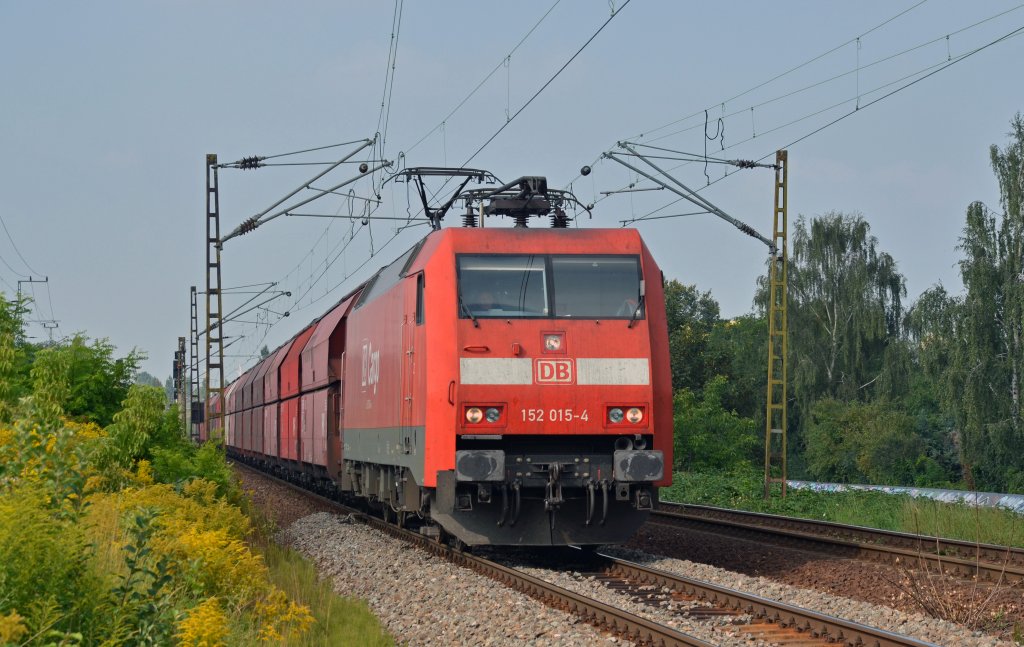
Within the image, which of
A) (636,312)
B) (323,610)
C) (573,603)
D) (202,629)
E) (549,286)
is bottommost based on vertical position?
(323,610)

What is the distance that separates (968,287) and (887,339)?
41.2 ft

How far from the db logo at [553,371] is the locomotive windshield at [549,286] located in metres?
0.55

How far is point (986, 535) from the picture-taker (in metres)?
15.4

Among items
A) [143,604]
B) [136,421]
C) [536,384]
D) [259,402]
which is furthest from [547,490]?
[259,402]

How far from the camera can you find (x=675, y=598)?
35.3 feet

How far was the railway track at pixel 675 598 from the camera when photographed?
8539 mm

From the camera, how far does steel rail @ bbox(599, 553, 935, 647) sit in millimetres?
8281

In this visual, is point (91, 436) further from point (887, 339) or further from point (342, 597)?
point (887, 339)

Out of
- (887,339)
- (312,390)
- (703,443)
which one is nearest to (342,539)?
(312,390)

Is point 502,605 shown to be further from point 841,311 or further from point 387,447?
point 841,311

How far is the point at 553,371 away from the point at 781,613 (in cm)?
386

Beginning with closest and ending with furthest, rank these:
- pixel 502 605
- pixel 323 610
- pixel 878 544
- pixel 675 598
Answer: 1. pixel 502 605
2. pixel 323 610
3. pixel 675 598
4. pixel 878 544

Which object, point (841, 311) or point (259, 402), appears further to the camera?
point (841, 311)

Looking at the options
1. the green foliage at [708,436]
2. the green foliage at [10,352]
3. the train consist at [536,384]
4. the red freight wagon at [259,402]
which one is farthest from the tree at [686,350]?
the train consist at [536,384]
